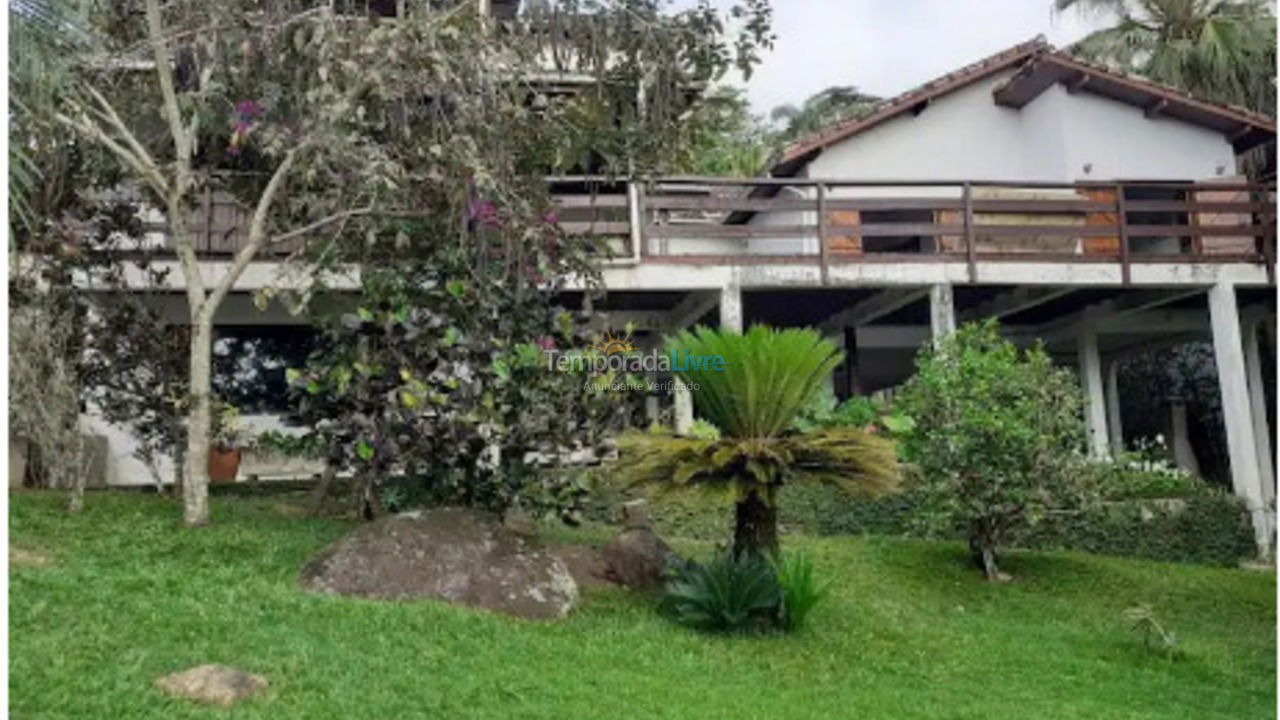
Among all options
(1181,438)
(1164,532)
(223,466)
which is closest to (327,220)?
(223,466)

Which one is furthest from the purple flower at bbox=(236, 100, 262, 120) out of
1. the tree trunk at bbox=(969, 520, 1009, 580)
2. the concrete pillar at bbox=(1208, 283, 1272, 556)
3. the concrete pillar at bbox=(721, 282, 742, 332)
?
the concrete pillar at bbox=(1208, 283, 1272, 556)

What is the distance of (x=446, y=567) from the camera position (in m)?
7.40

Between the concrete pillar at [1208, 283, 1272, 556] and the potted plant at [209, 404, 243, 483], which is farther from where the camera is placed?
the concrete pillar at [1208, 283, 1272, 556]

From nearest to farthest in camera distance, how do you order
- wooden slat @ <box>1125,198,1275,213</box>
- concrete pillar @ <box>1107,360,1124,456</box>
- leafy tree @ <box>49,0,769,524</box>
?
leafy tree @ <box>49,0,769,524</box>
wooden slat @ <box>1125,198,1275,213</box>
concrete pillar @ <box>1107,360,1124,456</box>

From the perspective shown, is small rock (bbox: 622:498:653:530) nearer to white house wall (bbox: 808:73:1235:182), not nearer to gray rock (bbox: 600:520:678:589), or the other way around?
gray rock (bbox: 600:520:678:589)

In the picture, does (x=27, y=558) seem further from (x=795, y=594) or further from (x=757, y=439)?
(x=795, y=594)

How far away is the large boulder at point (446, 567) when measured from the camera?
722 centimetres

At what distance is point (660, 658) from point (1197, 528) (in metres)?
8.13

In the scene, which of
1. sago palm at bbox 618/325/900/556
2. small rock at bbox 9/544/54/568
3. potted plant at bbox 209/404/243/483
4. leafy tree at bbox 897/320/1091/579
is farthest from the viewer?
potted plant at bbox 209/404/243/483

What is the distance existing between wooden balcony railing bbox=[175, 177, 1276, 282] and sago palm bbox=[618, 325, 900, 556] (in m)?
5.00

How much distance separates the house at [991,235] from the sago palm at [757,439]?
186 inches

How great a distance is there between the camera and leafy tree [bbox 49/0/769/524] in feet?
26.1

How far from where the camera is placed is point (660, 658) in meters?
6.61

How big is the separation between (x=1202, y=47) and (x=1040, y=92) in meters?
5.84
